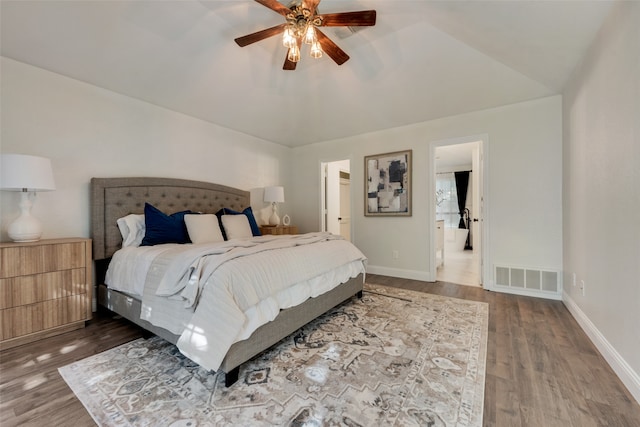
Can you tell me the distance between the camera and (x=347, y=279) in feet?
9.43

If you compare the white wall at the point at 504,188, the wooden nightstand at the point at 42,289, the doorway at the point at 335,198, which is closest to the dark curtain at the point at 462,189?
the doorway at the point at 335,198

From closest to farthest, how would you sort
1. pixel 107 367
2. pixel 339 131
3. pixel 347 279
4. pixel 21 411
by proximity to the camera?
pixel 21 411 < pixel 107 367 < pixel 347 279 < pixel 339 131

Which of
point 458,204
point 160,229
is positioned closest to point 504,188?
point 160,229

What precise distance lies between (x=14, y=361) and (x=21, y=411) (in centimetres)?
77

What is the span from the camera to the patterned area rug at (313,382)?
1.37 metres

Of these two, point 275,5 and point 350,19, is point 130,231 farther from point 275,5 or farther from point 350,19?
point 350,19

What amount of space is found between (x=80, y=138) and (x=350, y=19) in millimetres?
2923

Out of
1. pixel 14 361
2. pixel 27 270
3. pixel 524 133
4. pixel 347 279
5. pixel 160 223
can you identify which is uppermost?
pixel 524 133

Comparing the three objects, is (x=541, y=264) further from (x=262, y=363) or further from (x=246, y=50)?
(x=246, y=50)

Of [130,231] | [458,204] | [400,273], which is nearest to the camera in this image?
[130,231]

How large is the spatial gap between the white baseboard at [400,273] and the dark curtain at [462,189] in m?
4.91

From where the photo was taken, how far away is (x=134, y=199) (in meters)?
3.07

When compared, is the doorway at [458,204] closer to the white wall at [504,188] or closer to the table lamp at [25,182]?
the white wall at [504,188]

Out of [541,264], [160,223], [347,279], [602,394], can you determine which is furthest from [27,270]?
[541,264]
